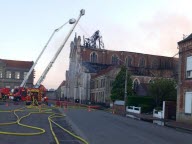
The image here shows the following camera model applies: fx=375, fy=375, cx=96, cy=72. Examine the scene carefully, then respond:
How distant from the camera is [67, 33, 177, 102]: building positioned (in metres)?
99.4

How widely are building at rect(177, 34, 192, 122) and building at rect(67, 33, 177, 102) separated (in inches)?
2096

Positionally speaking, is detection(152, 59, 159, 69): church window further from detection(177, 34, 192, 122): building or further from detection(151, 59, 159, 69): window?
detection(177, 34, 192, 122): building

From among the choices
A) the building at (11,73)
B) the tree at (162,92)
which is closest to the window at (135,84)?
the tree at (162,92)

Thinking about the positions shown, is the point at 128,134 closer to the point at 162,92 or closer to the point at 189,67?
the point at 189,67

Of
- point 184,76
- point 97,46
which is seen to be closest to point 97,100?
point 97,46

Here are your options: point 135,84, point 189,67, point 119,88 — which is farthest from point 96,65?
point 189,67

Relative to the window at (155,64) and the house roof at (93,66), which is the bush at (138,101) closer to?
the house roof at (93,66)

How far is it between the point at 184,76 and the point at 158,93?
17925mm

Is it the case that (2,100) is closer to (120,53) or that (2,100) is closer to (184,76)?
(184,76)

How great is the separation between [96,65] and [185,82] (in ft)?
230

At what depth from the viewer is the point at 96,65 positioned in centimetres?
10581

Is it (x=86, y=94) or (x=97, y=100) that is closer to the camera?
(x=97, y=100)

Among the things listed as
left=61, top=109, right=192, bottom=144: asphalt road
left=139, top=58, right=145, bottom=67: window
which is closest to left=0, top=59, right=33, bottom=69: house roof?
left=139, top=58, right=145, bottom=67: window

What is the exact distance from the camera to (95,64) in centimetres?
10619
